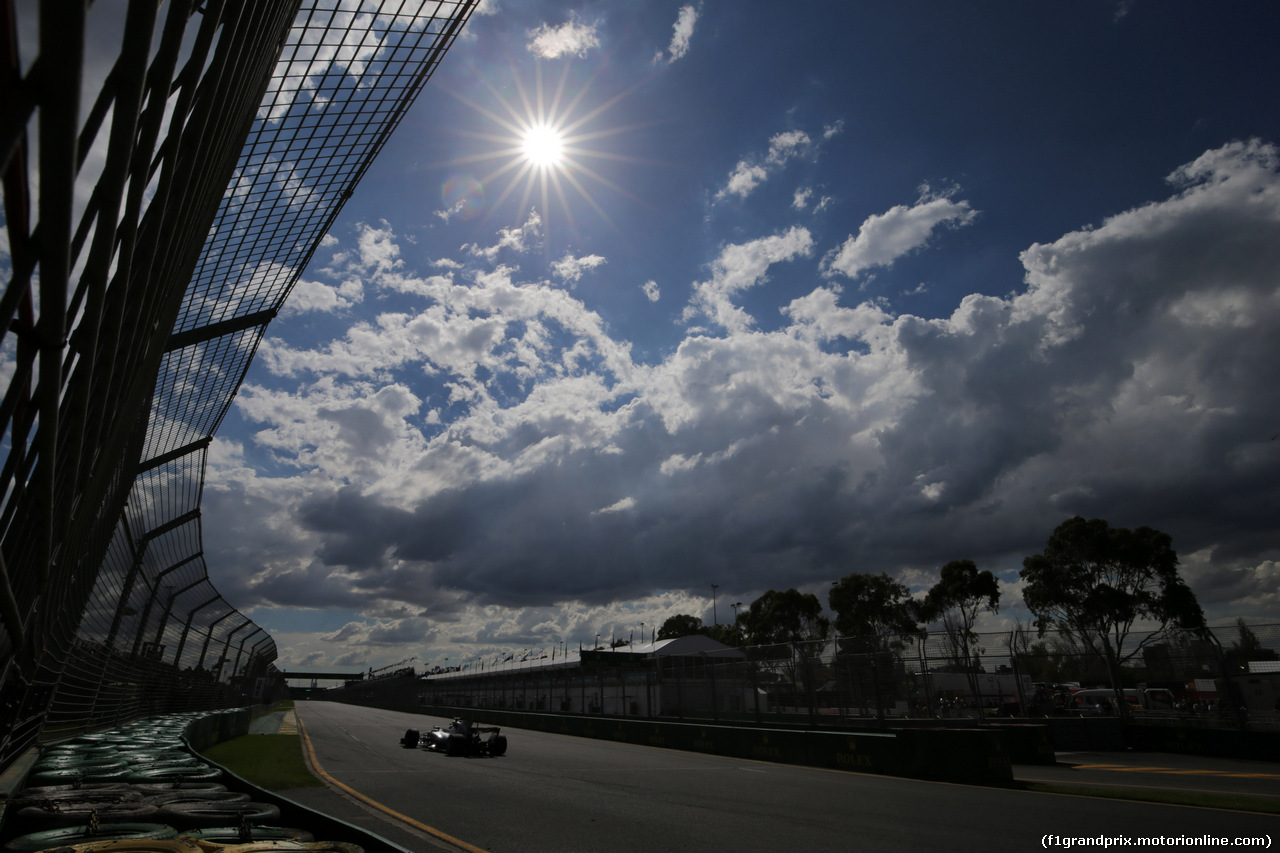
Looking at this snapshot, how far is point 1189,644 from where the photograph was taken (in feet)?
59.6

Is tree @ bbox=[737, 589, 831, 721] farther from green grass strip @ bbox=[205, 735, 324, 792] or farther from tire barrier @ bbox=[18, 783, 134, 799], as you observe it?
tire barrier @ bbox=[18, 783, 134, 799]

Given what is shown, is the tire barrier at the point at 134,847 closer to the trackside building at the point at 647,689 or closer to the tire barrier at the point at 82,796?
the tire barrier at the point at 82,796

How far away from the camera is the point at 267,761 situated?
14.2 meters

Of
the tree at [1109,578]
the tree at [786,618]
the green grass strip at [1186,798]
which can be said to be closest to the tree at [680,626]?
the tree at [786,618]

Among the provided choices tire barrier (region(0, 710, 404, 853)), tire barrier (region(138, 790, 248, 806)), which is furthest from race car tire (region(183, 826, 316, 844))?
tire barrier (region(138, 790, 248, 806))

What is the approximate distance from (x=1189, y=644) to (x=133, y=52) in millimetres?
24270

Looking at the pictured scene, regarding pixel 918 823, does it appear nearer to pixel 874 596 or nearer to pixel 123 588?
pixel 123 588

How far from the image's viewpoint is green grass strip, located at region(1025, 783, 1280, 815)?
29.6 feet

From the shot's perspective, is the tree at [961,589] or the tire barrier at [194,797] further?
the tree at [961,589]

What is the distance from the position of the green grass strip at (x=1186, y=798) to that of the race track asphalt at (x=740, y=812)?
0.47m

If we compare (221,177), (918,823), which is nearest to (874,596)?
(918,823)

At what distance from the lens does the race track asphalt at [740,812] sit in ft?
24.6

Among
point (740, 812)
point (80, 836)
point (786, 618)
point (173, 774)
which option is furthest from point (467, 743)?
point (786, 618)

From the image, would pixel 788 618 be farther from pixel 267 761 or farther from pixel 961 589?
pixel 267 761
